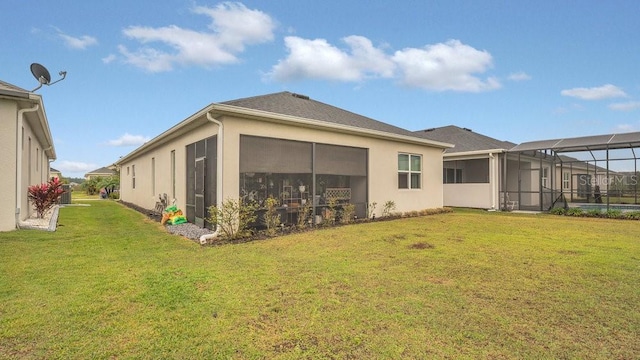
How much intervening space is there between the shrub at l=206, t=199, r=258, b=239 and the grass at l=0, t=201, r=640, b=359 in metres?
0.87

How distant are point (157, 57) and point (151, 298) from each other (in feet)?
41.6

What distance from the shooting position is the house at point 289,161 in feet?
26.2

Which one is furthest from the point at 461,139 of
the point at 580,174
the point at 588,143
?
the point at 580,174

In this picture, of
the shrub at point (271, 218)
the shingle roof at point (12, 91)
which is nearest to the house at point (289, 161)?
the shrub at point (271, 218)

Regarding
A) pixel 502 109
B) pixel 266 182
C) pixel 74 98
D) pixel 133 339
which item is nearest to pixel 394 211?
pixel 266 182

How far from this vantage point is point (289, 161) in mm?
8977

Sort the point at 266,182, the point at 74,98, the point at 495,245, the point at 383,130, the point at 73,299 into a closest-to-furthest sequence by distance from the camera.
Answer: the point at 73,299
the point at 495,245
the point at 266,182
the point at 383,130
the point at 74,98

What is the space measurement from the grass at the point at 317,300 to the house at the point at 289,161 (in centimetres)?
244

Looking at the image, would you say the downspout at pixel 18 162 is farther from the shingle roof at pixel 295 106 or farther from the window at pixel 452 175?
the window at pixel 452 175

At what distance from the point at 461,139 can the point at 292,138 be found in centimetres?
1349

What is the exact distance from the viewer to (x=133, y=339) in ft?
8.84

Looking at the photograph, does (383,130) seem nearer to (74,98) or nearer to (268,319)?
(268,319)

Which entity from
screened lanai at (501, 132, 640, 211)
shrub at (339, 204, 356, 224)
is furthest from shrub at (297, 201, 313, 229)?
screened lanai at (501, 132, 640, 211)

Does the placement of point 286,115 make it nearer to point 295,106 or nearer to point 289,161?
point 289,161
